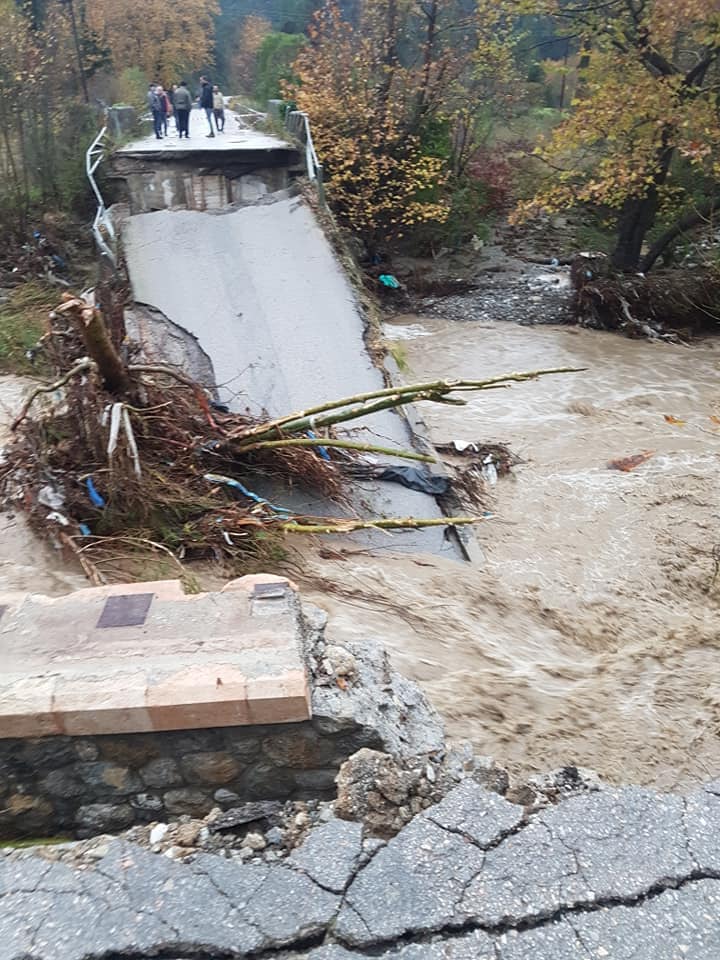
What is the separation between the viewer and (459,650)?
519 cm

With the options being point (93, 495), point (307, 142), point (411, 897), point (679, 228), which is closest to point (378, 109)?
point (307, 142)

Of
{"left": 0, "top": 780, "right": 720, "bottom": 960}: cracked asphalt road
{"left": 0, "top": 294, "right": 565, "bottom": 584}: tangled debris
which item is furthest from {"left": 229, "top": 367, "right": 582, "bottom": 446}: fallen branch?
{"left": 0, "top": 780, "right": 720, "bottom": 960}: cracked asphalt road

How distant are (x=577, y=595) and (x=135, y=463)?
3.73 metres

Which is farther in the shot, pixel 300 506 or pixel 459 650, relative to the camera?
pixel 300 506

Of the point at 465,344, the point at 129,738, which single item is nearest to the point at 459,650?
the point at 129,738

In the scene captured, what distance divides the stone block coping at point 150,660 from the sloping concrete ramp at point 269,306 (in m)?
3.38

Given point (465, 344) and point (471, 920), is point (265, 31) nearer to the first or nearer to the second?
point (465, 344)

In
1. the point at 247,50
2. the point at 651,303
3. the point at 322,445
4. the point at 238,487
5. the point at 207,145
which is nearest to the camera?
the point at 238,487

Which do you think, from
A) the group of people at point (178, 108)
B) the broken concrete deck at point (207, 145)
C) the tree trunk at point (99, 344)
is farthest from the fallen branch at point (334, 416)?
the group of people at point (178, 108)

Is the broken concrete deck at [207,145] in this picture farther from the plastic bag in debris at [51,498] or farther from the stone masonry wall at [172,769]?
the stone masonry wall at [172,769]

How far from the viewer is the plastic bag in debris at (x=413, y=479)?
7.59 meters

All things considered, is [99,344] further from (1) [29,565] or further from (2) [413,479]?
(2) [413,479]

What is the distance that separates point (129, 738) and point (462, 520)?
3.41 m

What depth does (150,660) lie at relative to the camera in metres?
3.16
